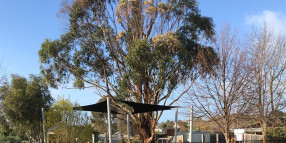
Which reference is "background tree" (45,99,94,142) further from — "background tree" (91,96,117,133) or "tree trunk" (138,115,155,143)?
"background tree" (91,96,117,133)

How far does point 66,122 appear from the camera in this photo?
1380 cm

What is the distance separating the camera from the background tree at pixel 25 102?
23969 mm

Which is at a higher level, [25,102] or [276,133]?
[25,102]

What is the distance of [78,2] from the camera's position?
18.3m

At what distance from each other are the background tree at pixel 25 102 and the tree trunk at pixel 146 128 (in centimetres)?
1088

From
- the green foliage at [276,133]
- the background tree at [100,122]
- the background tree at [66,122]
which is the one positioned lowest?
the background tree at [100,122]

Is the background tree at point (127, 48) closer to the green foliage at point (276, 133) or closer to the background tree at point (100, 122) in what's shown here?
the green foliage at point (276, 133)

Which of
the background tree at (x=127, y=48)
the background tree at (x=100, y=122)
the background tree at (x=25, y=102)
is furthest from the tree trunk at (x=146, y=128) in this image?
the background tree at (x=100, y=122)

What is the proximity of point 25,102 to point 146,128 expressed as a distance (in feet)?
37.5

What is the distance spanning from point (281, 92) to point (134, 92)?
802cm

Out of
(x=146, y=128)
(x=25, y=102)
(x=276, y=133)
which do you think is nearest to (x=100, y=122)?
(x=25, y=102)

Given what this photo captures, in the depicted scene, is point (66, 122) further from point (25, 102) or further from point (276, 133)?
point (25, 102)

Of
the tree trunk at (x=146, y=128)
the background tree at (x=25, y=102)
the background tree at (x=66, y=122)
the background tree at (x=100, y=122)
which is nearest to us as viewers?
the background tree at (x=66, y=122)

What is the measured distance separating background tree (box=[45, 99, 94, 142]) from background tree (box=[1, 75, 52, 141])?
11016mm
